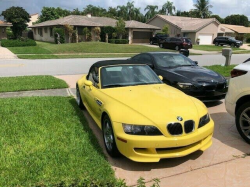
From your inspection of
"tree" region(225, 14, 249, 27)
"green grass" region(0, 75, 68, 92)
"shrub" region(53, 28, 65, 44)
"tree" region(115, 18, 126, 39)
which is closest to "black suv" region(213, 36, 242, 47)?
"tree" region(115, 18, 126, 39)

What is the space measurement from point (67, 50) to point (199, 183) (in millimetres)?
22393

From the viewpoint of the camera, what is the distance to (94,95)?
4.50 m

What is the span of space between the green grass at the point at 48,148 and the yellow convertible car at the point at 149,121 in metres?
0.41

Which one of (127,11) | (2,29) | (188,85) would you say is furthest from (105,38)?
(127,11)

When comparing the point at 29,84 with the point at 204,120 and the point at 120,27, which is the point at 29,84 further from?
the point at 120,27

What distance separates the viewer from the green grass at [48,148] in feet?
10.2

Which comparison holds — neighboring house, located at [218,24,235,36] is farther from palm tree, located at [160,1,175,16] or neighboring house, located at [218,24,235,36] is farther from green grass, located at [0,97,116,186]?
green grass, located at [0,97,116,186]

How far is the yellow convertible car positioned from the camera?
127 inches

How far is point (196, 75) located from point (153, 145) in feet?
11.8

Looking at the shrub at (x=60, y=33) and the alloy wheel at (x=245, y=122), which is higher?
the shrub at (x=60, y=33)

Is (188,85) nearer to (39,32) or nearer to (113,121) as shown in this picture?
(113,121)

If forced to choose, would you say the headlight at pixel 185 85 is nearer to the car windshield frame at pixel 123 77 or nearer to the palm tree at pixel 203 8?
the car windshield frame at pixel 123 77

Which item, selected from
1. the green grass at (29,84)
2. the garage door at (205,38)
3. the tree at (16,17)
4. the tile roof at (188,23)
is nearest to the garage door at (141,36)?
the tile roof at (188,23)

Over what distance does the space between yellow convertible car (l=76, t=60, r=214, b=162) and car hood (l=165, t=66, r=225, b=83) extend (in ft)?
5.87
